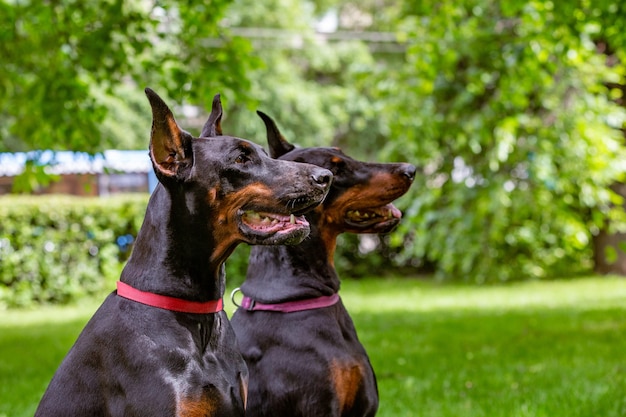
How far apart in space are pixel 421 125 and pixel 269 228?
10.5 metres

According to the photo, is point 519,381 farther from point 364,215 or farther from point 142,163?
point 142,163

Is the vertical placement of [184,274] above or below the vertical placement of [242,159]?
below

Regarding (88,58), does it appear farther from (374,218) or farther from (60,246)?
(60,246)

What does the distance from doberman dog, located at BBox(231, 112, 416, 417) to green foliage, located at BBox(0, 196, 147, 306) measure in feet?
35.8

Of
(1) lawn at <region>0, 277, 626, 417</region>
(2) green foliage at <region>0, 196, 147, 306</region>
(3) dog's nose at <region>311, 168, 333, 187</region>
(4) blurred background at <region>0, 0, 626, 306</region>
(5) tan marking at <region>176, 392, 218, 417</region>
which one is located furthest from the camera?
(2) green foliage at <region>0, 196, 147, 306</region>

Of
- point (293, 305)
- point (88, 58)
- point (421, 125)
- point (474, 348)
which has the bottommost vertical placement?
point (474, 348)

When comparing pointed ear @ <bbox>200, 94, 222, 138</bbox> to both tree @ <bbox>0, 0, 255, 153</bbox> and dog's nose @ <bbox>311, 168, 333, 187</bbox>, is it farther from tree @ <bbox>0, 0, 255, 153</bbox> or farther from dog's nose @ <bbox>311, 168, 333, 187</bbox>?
tree @ <bbox>0, 0, 255, 153</bbox>

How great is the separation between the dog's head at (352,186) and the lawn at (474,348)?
201cm

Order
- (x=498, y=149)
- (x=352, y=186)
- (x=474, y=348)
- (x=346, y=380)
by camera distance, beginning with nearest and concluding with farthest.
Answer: (x=346, y=380)
(x=352, y=186)
(x=474, y=348)
(x=498, y=149)

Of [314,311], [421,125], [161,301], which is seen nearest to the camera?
[161,301]

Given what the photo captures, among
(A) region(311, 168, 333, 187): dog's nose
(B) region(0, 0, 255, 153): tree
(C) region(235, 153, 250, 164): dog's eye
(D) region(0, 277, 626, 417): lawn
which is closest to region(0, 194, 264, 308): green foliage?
(D) region(0, 277, 626, 417): lawn

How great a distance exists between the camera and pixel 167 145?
10.8 feet

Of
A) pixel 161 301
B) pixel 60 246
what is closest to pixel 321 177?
pixel 161 301

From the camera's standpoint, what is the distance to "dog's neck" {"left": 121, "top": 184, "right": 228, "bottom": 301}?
329cm
